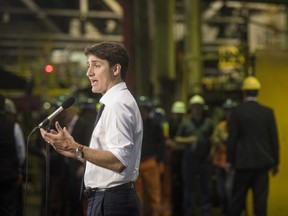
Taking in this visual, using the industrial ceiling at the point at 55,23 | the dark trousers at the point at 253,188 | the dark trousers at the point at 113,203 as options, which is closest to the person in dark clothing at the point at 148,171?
the dark trousers at the point at 253,188

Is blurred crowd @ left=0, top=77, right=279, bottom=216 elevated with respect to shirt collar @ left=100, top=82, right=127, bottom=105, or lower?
lower

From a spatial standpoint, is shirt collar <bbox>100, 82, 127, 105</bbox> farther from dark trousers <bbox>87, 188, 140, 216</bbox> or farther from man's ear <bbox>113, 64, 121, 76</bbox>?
dark trousers <bbox>87, 188, 140, 216</bbox>

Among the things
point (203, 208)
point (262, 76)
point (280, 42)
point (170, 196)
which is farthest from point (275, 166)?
point (280, 42)

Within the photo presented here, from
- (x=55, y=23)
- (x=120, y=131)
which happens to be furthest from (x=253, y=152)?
(x=55, y=23)

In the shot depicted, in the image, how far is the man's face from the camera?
499cm

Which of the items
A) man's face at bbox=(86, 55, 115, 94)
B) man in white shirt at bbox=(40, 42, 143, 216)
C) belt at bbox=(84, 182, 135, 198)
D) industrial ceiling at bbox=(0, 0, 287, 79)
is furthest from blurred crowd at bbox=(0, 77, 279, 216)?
industrial ceiling at bbox=(0, 0, 287, 79)

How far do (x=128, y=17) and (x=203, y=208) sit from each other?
531 cm

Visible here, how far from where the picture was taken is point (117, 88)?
502cm

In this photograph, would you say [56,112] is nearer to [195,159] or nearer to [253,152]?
[253,152]

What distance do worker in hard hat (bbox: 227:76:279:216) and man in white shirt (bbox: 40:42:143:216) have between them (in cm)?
419

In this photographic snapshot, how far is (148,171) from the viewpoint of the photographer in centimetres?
1044

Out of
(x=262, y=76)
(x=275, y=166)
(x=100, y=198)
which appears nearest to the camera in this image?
(x=100, y=198)

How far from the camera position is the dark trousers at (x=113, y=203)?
4.95 metres

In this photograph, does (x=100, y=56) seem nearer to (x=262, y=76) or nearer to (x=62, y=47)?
(x=262, y=76)
